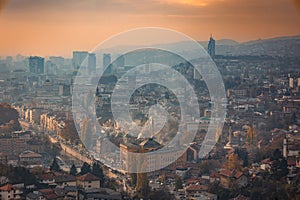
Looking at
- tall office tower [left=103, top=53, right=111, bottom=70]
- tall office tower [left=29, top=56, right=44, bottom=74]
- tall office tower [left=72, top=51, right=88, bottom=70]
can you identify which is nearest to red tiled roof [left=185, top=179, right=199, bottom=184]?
tall office tower [left=103, top=53, right=111, bottom=70]

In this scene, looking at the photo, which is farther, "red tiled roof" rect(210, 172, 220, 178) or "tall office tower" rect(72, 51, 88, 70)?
"tall office tower" rect(72, 51, 88, 70)

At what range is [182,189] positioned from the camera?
233 inches

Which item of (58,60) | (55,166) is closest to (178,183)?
(55,166)

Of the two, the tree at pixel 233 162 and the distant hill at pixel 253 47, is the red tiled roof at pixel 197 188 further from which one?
the distant hill at pixel 253 47

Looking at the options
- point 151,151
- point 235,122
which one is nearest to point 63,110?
point 235,122

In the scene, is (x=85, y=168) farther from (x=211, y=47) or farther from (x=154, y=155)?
(x=211, y=47)

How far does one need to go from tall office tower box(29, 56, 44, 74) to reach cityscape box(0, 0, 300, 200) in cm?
5

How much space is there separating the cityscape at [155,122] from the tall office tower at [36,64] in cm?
5

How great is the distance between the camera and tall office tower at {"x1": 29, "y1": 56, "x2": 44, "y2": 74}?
41.2 ft

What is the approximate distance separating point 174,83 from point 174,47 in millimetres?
2217

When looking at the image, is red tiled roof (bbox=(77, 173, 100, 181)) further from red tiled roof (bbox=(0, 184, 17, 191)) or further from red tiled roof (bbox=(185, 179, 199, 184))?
red tiled roof (bbox=(185, 179, 199, 184))

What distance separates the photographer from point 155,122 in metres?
9.55

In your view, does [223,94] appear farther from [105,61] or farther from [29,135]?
[29,135]

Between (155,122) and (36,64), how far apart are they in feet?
14.6
